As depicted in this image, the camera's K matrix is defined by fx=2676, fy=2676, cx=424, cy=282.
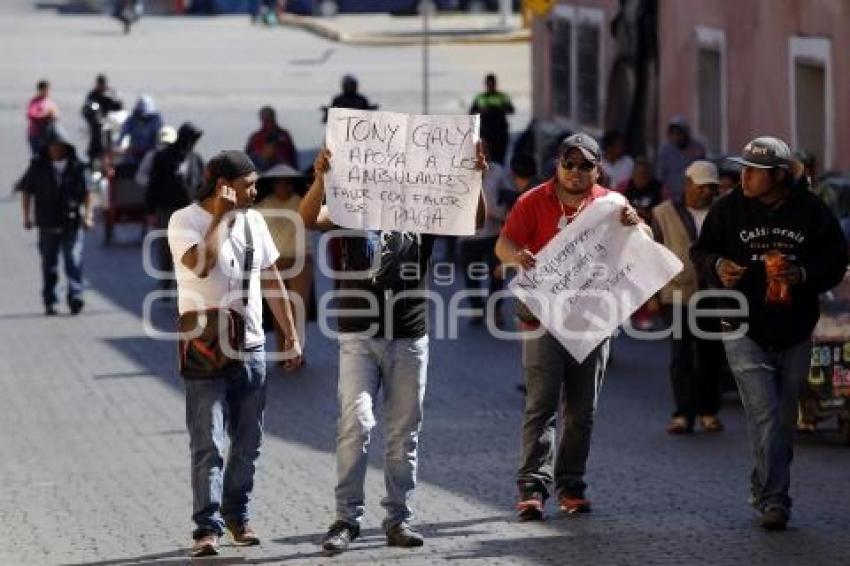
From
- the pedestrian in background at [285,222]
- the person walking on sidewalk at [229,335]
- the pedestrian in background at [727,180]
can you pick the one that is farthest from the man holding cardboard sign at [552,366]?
the pedestrian in background at [285,222]

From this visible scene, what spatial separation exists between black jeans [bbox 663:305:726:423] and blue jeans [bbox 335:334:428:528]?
475cm

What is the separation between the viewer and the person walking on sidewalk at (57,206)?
2367cm

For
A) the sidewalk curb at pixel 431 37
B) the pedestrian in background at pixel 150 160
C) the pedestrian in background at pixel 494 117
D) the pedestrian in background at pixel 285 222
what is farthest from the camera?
the sidewalk curb at pixel 431 37

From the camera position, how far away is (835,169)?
22.5m

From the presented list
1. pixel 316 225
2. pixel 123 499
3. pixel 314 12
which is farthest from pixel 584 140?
pixel 314 12

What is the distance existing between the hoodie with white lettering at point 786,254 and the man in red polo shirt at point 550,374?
0.54 m

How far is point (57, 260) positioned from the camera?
941 inches

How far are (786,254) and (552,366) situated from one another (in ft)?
3.84

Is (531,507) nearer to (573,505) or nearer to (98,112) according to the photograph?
(573,505)

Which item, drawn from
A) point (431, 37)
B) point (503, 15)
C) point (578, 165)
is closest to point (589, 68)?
point (578, 165)

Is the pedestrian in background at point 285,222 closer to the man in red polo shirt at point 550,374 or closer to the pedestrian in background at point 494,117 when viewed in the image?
the man in red polo shirt at point 550,374

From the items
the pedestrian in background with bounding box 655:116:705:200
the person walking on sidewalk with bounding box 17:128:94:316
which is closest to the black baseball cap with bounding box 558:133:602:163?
the person walking on sidewalk with bounding box 17:128:94:316

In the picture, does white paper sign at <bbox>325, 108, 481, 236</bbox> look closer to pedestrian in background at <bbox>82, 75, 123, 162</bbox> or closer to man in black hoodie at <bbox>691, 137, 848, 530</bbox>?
man in black hoodie at <bbox>691, 137, 848, 530</bbox>

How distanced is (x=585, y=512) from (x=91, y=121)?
25461 millimetres
